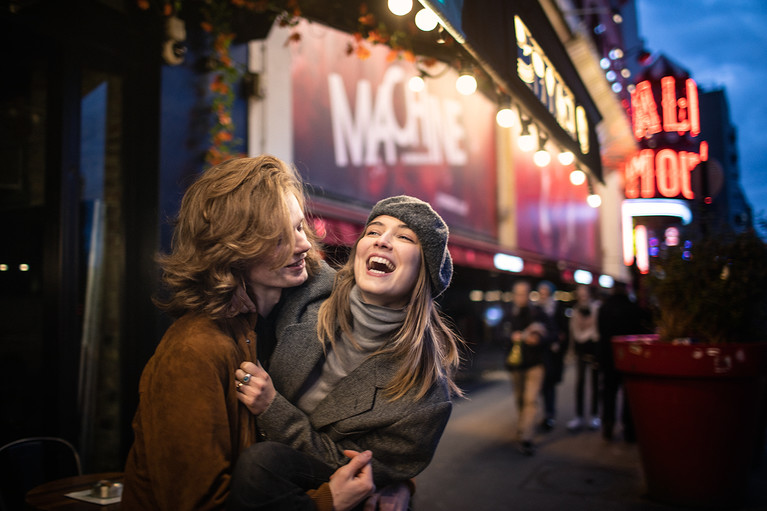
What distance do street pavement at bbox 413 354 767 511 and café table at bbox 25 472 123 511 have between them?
2.47 m

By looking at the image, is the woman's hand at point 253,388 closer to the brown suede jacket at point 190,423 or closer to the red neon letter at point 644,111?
the brown suede jacket at point 190,423

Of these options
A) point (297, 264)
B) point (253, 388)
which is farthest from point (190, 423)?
point (297, 264)

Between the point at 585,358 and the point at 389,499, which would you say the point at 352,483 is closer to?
the point at 389,499

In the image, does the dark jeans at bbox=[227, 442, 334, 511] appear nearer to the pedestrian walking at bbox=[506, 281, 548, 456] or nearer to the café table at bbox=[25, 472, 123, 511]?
the café table at bbox=[25, 472, 123, 511]

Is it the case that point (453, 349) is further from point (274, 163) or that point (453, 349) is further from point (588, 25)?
point (588, 25)

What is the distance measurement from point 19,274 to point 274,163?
2.86 m

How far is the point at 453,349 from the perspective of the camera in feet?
7.05

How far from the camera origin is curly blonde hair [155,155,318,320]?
176 cm

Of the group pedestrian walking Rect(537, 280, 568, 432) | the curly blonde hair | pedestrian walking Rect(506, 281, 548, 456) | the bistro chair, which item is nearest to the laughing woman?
the curly blonde hair

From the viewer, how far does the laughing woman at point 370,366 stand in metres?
1.73

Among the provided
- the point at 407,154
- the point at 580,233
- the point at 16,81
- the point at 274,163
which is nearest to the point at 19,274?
the point at 16,81

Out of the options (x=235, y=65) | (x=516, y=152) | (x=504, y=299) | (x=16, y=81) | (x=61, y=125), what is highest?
(x=516, y=152)

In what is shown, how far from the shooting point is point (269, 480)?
1.53 m

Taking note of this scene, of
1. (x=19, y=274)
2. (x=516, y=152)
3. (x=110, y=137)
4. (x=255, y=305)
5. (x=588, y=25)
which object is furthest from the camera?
(x=588, y=25)
